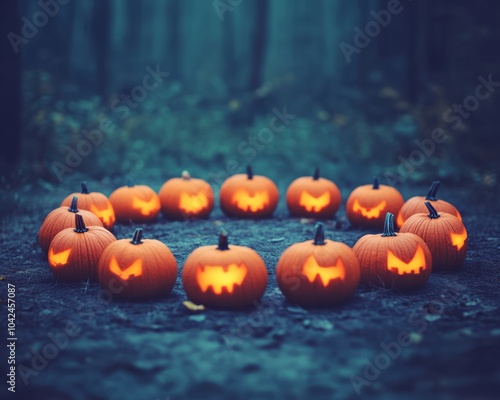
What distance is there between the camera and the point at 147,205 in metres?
9.38

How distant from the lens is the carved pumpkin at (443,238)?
675cm

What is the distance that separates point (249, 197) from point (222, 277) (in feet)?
14.3

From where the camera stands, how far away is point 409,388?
3957mm

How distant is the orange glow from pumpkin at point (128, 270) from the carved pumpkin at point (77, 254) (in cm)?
70

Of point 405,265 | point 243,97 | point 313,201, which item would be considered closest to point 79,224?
point 405,265

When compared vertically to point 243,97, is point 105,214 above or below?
below

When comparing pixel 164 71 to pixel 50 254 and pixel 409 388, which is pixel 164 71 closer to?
pixel 50 254

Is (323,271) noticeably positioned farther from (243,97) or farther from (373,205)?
(243,97)

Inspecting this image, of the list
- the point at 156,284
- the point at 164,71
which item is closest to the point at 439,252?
the point at 156,284

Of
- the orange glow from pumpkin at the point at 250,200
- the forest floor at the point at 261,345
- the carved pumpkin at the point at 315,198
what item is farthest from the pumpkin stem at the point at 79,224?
the carved pumpkin at the point at 315,198

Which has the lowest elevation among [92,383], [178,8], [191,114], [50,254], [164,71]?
[92,383]

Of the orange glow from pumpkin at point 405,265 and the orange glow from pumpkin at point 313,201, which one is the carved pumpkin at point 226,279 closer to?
the orange glow from pumpkin at point 405,265

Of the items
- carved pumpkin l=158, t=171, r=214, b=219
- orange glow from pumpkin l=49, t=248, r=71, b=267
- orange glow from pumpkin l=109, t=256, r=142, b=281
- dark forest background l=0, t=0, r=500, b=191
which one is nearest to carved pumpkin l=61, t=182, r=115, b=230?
carved pumpkin l=158, t=171, r=214, b=219

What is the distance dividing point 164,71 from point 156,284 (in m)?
15.9
